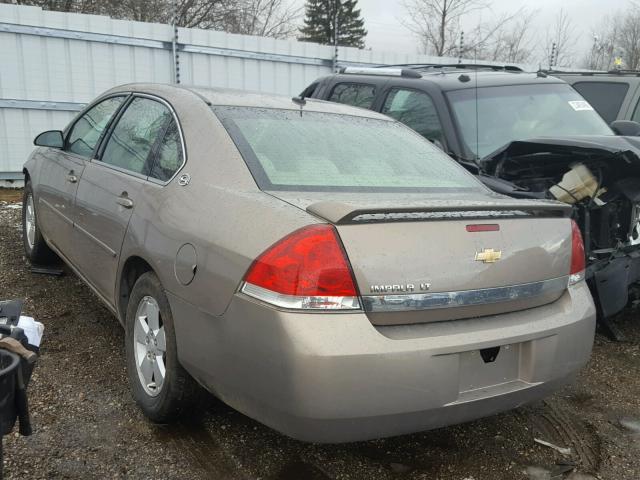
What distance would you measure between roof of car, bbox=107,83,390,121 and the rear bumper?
48.8 inches

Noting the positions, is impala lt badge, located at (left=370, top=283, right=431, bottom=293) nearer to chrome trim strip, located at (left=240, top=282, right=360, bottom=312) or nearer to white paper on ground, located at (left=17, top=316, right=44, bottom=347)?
chrome trim strip, located at (left=240, top=282, right=360, bottom=312)

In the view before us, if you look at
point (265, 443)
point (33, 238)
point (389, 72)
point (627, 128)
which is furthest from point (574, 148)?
point (33, 238)

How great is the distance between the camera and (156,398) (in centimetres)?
274

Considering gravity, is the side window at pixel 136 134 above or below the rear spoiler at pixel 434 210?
above

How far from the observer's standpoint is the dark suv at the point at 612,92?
6277 mm

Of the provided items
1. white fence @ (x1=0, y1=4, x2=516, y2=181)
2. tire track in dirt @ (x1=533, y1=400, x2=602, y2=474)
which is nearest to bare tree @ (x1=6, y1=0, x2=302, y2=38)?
white fence @ (x1=0, y1=4, x2=516, y2=181)

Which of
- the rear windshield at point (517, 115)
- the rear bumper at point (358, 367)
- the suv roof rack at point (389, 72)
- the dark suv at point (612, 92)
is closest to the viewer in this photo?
the rear bumper at point (358, 367)

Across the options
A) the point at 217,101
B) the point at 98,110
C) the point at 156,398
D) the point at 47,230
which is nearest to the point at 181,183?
the point at 217,101

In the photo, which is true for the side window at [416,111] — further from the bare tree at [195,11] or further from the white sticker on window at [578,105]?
the bare tree at [195,11]

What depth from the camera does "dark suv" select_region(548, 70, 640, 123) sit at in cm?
Answer: 628

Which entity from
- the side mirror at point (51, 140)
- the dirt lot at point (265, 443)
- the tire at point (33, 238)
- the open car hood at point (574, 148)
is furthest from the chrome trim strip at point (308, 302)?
the tire at point (33, 238)

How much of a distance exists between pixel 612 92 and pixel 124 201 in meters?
5.62

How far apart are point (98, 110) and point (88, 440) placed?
2470 millimetres

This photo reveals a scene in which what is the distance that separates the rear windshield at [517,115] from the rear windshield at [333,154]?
128 cm
